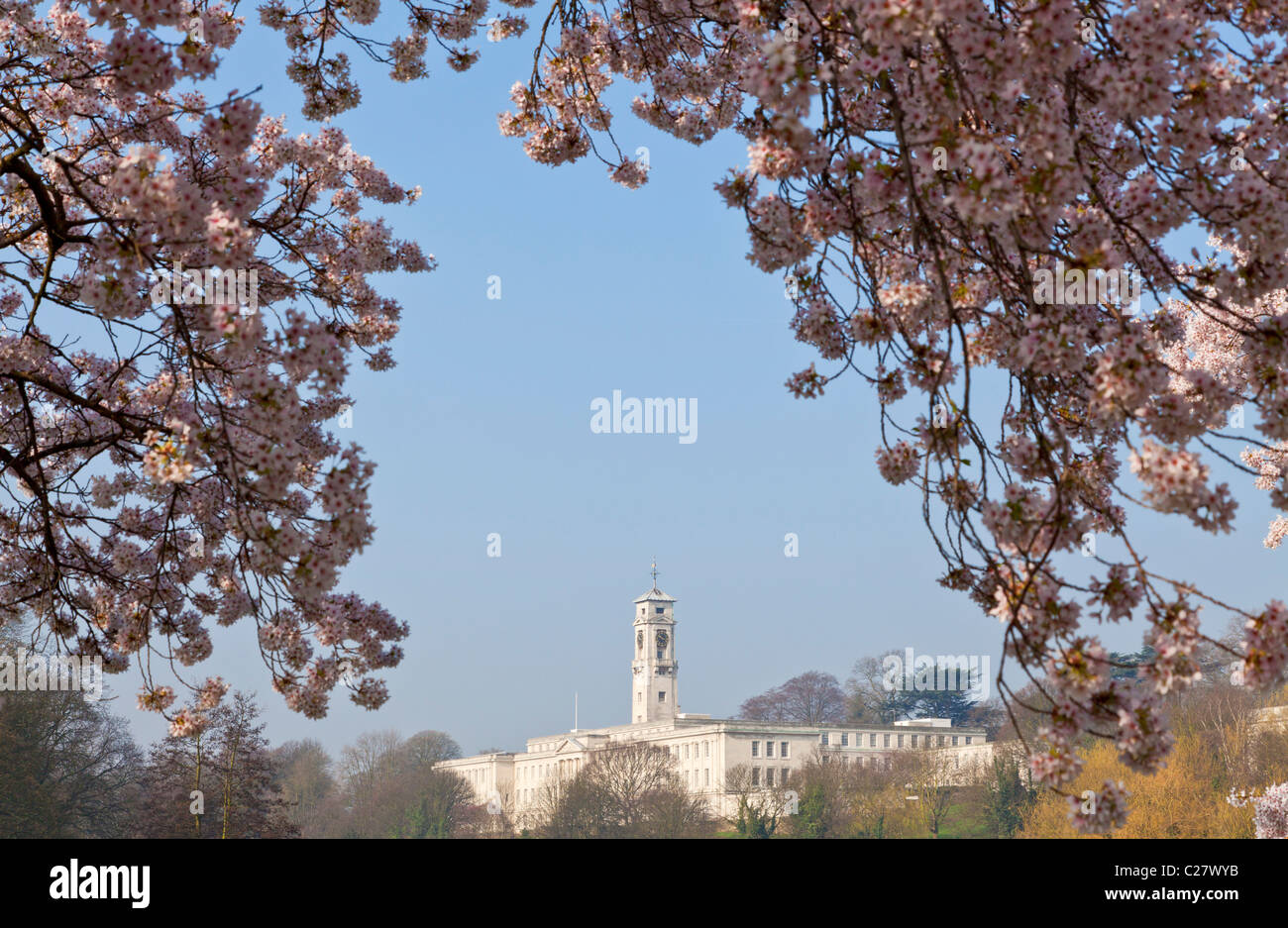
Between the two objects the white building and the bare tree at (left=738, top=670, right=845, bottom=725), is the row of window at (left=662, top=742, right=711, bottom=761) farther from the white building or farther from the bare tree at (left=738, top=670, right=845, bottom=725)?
the bare tree at (left=738, top=670, right=845, bottom=725)

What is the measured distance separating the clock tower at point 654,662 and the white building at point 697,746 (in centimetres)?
9

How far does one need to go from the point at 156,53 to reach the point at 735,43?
3.23 metres

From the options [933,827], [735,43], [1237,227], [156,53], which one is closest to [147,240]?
[156,53]

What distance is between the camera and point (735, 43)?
6496 mm

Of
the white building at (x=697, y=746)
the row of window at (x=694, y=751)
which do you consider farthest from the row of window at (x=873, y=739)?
the row of window at (x=694, y=751)

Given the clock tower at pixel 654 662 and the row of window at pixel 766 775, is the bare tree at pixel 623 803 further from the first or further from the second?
the clock tower at pixel 654 662

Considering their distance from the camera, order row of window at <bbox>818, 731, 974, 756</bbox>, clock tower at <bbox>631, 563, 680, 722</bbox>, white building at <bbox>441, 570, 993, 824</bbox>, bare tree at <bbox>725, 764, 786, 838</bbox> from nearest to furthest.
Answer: bare tree at <bbox>725, 764, 786, 838</bbox>
white building at <bbox>441, 570, 993, 824</bbox>
row of window at <bbox>818, 731, 974, 756</bbox>
clock tower at <bbox>631, 563, 680, 722</bbox>

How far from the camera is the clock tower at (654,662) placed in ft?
348

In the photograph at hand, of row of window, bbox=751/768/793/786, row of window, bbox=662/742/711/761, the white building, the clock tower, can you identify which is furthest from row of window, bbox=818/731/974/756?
the clock tower

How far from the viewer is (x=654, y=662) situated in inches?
4205

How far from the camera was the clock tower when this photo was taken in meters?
106

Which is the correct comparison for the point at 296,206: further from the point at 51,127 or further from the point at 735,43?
the point at 735,43

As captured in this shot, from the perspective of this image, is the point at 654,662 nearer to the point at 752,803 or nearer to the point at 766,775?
the point at 766,775

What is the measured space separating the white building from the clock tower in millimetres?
92
